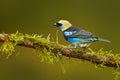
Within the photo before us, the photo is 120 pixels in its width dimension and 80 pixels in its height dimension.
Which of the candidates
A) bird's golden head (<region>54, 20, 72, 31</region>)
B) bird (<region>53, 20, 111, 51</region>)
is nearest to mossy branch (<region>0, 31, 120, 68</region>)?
bird (<region>53, 20, 111, 51</region>)

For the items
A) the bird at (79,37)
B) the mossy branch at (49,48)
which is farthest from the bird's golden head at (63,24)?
the mossy branch at (49,48)

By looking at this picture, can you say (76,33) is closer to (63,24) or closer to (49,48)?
(63,24)

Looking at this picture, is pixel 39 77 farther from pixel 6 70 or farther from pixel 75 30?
pixel 75 30

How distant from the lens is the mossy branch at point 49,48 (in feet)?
8.39

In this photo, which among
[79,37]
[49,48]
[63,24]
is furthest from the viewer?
[63,24]

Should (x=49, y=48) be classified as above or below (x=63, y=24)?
below

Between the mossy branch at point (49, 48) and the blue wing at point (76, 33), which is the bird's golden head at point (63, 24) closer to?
the blue wing at point (76, 33)

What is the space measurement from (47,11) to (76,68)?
66cm

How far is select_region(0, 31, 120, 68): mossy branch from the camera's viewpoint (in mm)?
2557

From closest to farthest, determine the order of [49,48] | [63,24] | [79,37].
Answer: [49,48] < [79,37] < [63,24]

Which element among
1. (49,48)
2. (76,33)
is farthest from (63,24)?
(49,48)

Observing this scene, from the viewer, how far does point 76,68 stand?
19.2 feet

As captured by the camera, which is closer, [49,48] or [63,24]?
[49,48]

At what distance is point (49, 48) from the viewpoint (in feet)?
8.53
